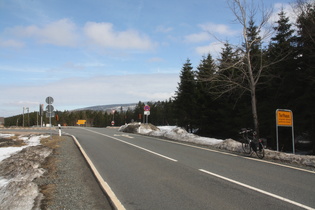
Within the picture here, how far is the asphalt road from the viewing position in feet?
17.7

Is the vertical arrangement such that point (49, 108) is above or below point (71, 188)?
above

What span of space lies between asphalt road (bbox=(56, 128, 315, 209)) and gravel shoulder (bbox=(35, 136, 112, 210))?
435 mm

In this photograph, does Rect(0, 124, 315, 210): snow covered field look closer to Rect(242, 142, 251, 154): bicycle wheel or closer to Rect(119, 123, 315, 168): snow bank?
Rect(119, 123, 315, 168): snow bank

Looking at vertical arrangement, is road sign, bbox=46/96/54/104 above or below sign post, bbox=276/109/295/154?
above

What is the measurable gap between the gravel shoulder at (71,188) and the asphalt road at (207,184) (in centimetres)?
43

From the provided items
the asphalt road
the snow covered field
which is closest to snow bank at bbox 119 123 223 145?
the snow covered field

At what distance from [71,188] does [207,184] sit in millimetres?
3450

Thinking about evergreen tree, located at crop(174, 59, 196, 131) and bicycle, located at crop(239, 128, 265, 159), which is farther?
evergreen tree, located at crop(174, 59, 196, 131)

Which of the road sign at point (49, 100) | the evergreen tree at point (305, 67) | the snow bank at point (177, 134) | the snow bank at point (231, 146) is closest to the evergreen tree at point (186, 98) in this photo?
the snow bank at point (177, 134)

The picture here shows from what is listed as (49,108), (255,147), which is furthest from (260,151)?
(49,108)

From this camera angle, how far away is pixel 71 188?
263 inches

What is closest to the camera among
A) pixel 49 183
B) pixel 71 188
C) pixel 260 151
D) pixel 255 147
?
pixel 71 188

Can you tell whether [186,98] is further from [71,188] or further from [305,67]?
[71,188]

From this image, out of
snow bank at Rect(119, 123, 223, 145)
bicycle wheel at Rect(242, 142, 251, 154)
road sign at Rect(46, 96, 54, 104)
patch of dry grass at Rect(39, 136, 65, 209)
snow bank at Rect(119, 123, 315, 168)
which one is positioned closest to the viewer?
patch of dry grass at Rect(39, 136, 65, 209)
